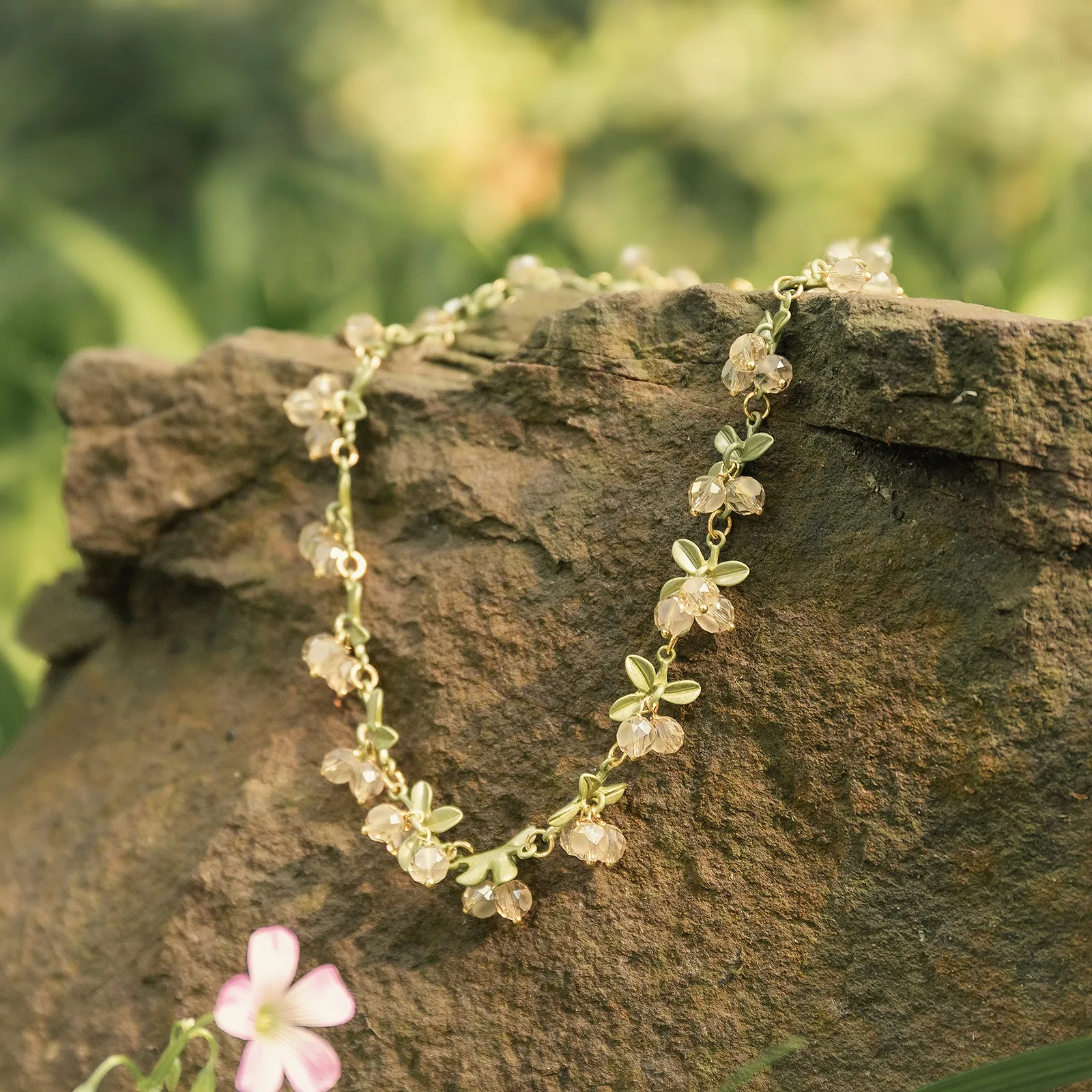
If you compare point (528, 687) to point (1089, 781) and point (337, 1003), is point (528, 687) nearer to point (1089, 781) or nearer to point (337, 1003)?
point (337, 1003)

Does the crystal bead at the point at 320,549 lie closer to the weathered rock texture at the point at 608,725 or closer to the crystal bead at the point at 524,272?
the weathered rock texture at the point at 608,725

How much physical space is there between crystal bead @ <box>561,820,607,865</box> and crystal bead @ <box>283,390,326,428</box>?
51 cm

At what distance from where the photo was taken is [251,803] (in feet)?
3.65

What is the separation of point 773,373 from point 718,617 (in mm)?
216

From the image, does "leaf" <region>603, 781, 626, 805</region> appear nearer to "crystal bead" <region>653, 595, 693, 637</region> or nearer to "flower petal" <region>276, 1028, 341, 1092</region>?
"crystal bead" <region>653, 595, 693, 637</region>

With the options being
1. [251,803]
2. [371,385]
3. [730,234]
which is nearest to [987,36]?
[730,234]

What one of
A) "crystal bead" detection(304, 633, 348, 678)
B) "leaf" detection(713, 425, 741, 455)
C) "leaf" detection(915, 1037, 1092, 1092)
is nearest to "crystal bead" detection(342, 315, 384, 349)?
"crystal bead" detection(304, 633, 348, 678)

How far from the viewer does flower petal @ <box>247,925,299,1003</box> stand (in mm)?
869

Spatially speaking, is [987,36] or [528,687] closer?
[528,687]

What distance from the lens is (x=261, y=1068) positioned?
2.80 ft

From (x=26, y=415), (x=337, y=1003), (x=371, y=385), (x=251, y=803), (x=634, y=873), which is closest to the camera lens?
(x=337, y=1003)

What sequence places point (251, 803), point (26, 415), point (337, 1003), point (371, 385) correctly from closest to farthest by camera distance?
point (337, 1003) → point (251, 803) → point (371, 385) → point (26, 415)

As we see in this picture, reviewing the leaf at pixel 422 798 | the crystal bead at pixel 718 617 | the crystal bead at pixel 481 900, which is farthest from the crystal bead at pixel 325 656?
the crystal bead at pixel 718 617

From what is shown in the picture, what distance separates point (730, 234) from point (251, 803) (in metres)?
2.18
